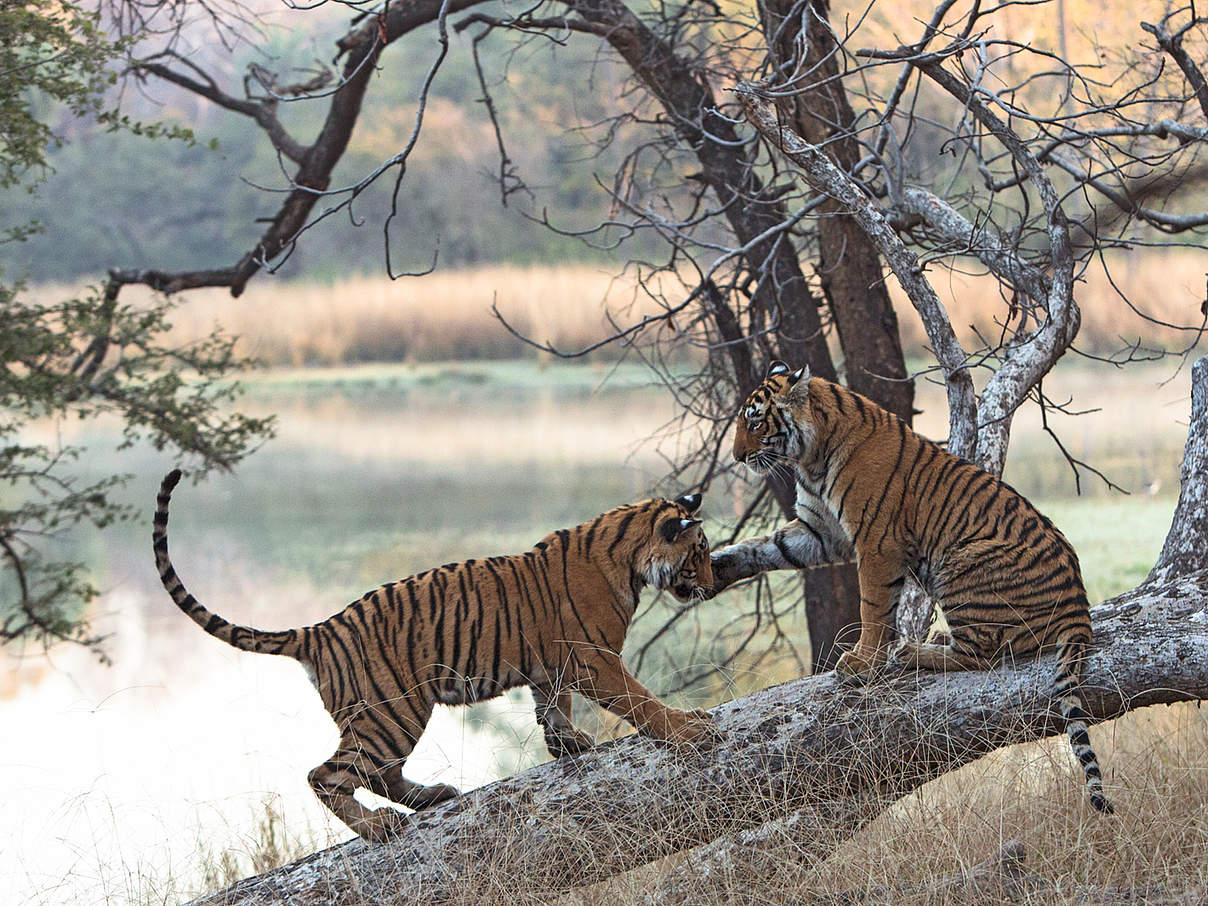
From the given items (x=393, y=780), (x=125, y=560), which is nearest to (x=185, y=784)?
(x=393, y=780)

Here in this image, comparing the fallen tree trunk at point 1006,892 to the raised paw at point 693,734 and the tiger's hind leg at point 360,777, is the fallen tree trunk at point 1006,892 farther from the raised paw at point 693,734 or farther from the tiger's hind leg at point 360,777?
the tiger's hind leg at point 360,777

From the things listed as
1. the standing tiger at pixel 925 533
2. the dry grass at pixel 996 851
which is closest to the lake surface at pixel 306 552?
the dry grass at pixel 996 851

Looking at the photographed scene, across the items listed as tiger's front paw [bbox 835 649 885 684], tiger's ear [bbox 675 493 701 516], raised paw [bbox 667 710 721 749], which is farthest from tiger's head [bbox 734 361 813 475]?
raised paw [bbox 667 710 721 749]

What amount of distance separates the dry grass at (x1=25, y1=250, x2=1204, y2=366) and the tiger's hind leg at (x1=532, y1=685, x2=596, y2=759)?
11130 millimetres

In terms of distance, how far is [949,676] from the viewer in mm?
3174

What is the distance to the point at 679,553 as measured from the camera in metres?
3.24

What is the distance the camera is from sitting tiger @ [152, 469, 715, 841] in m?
3.12

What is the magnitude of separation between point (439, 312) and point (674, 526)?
53.6ft

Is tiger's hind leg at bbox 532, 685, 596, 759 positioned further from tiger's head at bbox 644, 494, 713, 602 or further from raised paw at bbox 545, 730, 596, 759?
tiger's head at bbox 644, 494, 713, 602

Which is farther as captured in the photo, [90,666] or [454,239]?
[454,239]

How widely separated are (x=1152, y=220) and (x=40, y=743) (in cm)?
846

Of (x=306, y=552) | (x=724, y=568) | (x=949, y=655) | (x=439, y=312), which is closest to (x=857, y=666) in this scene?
(x=949, y=655)

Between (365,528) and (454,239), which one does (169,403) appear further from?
(454,239)

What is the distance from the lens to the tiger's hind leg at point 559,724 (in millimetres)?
3287
